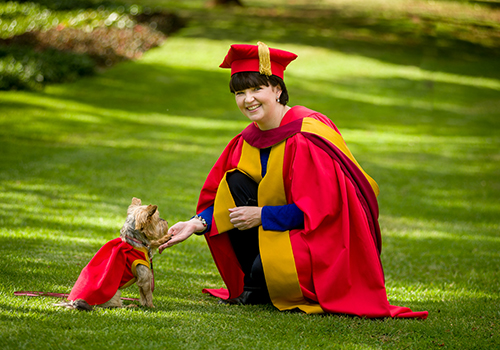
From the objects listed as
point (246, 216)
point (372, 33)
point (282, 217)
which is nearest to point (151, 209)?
point (246, 216)

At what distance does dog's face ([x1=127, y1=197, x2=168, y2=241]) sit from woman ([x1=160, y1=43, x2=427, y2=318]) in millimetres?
206

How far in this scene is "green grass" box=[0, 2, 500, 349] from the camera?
3.81 m

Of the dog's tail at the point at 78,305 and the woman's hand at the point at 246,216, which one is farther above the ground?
the woman's hand at the point at 246,216

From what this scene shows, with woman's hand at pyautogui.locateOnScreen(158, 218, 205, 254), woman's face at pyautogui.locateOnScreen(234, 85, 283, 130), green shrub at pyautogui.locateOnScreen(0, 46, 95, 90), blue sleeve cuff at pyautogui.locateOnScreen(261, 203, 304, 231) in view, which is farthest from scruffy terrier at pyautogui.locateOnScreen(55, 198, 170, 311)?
green shrub at pyautogui.locateOnScreen(0, 46, 95, 90)

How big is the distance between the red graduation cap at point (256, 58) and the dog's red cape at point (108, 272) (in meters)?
1.60

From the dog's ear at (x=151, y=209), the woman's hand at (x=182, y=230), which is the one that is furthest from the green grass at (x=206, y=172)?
the dog's ear at (x=151, y=209)

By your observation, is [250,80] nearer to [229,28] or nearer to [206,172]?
[206,172]

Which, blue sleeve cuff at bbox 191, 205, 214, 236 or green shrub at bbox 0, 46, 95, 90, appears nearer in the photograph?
blue sleeve cuff at bbox 191, 205, 214, 236

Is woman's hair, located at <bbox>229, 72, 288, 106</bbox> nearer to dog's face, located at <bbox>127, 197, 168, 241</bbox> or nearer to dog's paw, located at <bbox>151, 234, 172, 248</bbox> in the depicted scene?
dog's face, located at <bbox>127, 197, 168, 241</bbox>

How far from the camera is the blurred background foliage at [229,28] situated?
1781 centimetres

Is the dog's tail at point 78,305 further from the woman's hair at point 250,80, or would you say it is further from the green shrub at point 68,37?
the green shrub at point 68,37

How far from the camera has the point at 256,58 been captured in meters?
4.21

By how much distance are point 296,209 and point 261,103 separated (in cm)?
88

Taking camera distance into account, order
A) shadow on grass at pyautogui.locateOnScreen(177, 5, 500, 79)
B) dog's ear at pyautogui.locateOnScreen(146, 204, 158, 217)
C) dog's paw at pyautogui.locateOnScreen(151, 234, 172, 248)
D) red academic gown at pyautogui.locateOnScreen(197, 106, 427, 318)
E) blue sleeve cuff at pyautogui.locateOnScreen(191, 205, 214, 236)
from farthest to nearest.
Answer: shadow on grass at pyautogui.locateOnScreen(177, 5, 500, 79) → blue sleeve cuff at pyautogui.locateOnScreen(191, 205, 214, 236) → red academic gown at pyautogui.locateOnScreen(197, 106, 427, 318) → dog's paw at pyautogui.locateOnScreen(151, 234, 172, 248) → dog's ear at pyautogui.locateOnScreen(146, 204, 158, 217)
